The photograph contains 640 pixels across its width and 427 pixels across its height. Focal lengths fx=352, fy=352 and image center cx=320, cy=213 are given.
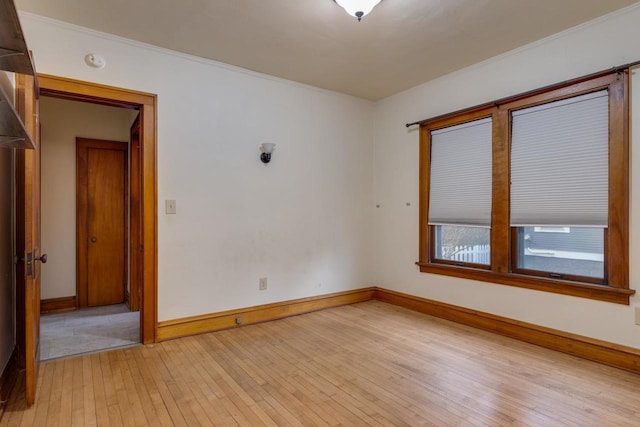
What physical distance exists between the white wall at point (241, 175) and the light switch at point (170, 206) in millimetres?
45

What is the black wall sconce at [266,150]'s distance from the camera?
371 cm

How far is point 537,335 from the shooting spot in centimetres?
307

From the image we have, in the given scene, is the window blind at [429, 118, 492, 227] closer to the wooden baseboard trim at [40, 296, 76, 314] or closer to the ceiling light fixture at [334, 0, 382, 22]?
the ceiling light fixture at [334, 0, 382, 22]

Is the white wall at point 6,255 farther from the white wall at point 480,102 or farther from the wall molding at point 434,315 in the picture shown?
the white wall at point 480,102

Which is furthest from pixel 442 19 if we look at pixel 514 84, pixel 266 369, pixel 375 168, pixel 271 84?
pixel 266 369

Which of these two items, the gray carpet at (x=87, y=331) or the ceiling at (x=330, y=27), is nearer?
the ceiling at (x=330, y=27)

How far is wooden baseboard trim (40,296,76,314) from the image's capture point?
411 centimetres

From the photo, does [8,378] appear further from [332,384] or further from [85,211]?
[85,211]

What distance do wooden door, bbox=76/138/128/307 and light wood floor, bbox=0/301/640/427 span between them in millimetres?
1862

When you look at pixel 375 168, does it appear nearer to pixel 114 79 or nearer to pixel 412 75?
pixel 412 75

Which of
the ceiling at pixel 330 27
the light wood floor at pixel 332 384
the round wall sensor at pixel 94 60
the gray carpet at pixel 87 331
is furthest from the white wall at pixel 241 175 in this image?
Answer: the light wood floor at pixel 332 384

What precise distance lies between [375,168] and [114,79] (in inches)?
122

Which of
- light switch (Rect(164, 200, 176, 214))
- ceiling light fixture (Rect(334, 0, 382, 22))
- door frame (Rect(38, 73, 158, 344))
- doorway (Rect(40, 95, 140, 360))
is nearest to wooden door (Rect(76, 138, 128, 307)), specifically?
doorway (Rect(40, 95, 140, 360))

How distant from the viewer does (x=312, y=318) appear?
3.89m
